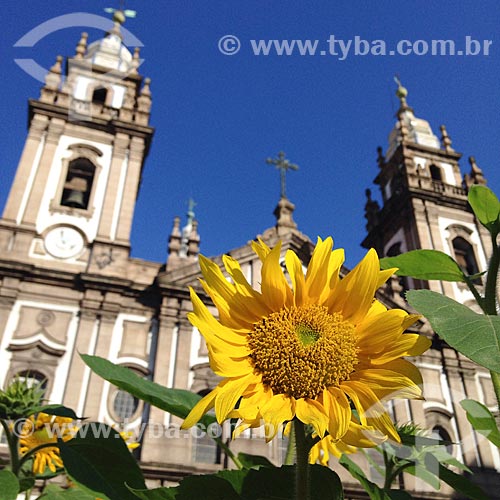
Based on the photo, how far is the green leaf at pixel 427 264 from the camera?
1.08m

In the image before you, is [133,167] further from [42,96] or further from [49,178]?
[42,96]

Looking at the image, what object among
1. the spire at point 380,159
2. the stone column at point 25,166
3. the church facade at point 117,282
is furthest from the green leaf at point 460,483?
the spire at point 380,159

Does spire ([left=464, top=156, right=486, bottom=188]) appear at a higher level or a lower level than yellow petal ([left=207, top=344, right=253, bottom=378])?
higher

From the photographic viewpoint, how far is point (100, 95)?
68.8 feet

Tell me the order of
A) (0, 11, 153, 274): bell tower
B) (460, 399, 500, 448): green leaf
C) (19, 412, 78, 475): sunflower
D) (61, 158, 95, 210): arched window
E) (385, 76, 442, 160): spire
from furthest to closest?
(385, 76, 442, 160): spire → (61, 158, 95, 210): arched window → (0, 11, 153, 274): bell tower → (19, 412, 78, 475): sunflower → (460, 399, 500, 448): green leaf

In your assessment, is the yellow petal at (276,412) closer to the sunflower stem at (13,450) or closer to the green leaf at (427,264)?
the green leaf at (427,264)

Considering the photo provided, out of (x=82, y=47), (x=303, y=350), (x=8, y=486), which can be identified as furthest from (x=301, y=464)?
(x=82, y=47)

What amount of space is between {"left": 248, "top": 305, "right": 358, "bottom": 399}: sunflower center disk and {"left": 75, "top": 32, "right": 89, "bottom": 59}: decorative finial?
24.2 m

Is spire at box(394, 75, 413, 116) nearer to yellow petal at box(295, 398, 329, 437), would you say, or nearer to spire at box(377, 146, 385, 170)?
spire at box(377, 146, 385, 170)

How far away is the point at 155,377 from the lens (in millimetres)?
13633

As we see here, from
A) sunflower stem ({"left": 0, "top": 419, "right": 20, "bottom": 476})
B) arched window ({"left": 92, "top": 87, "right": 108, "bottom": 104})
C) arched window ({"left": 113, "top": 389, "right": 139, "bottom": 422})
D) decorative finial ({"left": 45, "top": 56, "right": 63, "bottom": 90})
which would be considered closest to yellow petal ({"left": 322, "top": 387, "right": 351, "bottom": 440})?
sunflower stem ({"left": 0, "top": 419, "right": 20, "bottom": 476})

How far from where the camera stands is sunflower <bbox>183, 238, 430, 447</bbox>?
0.80m

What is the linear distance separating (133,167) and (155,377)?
763 cm

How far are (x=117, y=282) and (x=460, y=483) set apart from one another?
1427cm
